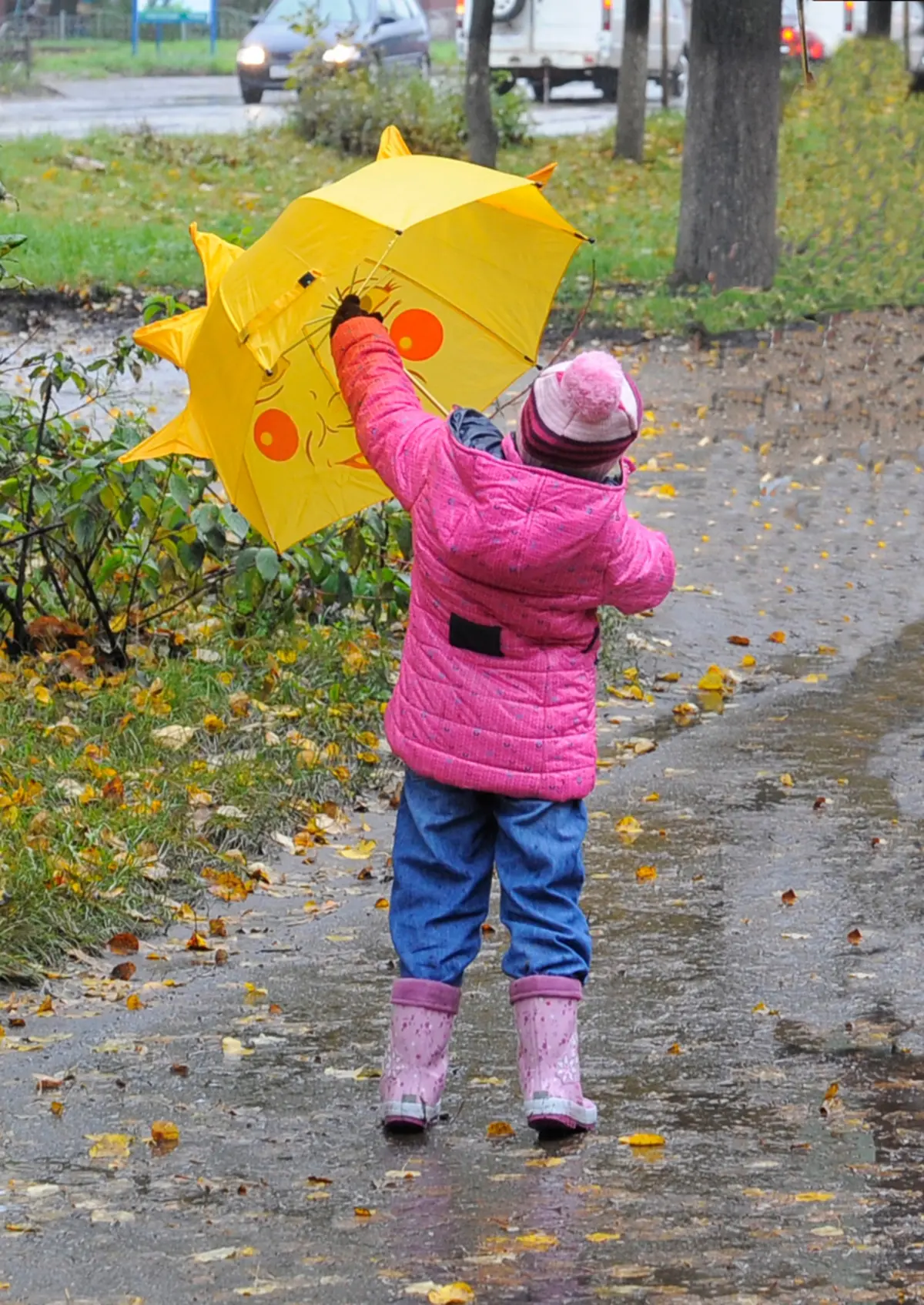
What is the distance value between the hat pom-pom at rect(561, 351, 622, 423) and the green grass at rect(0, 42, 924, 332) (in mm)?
9897

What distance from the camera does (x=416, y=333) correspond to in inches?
170

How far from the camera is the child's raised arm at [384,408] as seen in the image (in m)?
3.71

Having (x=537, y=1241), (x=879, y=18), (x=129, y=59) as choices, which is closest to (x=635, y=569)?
(x=537, y=1241)

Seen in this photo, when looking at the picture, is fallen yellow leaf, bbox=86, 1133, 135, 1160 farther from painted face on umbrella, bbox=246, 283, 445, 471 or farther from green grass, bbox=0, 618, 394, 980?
painted face on umbrella, bbox=246, 283, 445, 471

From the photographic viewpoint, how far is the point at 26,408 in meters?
6.77

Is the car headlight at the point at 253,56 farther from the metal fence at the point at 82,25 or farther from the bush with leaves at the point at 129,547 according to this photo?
the bush with leaves at the point at 129,547

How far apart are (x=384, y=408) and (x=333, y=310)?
0.41m

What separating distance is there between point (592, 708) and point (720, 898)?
1.49 m

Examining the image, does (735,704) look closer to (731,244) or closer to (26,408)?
(26,408)

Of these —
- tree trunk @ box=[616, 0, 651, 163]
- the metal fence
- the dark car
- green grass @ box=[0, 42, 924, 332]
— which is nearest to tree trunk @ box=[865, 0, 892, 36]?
green grass @ box=[0, 42, 924, 332]

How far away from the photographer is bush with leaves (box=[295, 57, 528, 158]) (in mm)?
→ 20859

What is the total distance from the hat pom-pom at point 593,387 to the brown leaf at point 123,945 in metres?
1.95

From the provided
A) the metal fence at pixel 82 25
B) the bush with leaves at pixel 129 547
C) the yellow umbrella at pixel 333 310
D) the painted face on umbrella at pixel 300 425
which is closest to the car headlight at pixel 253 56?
the metal fence at pixel 82 25

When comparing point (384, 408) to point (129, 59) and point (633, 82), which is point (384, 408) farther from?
point (129, 59)
